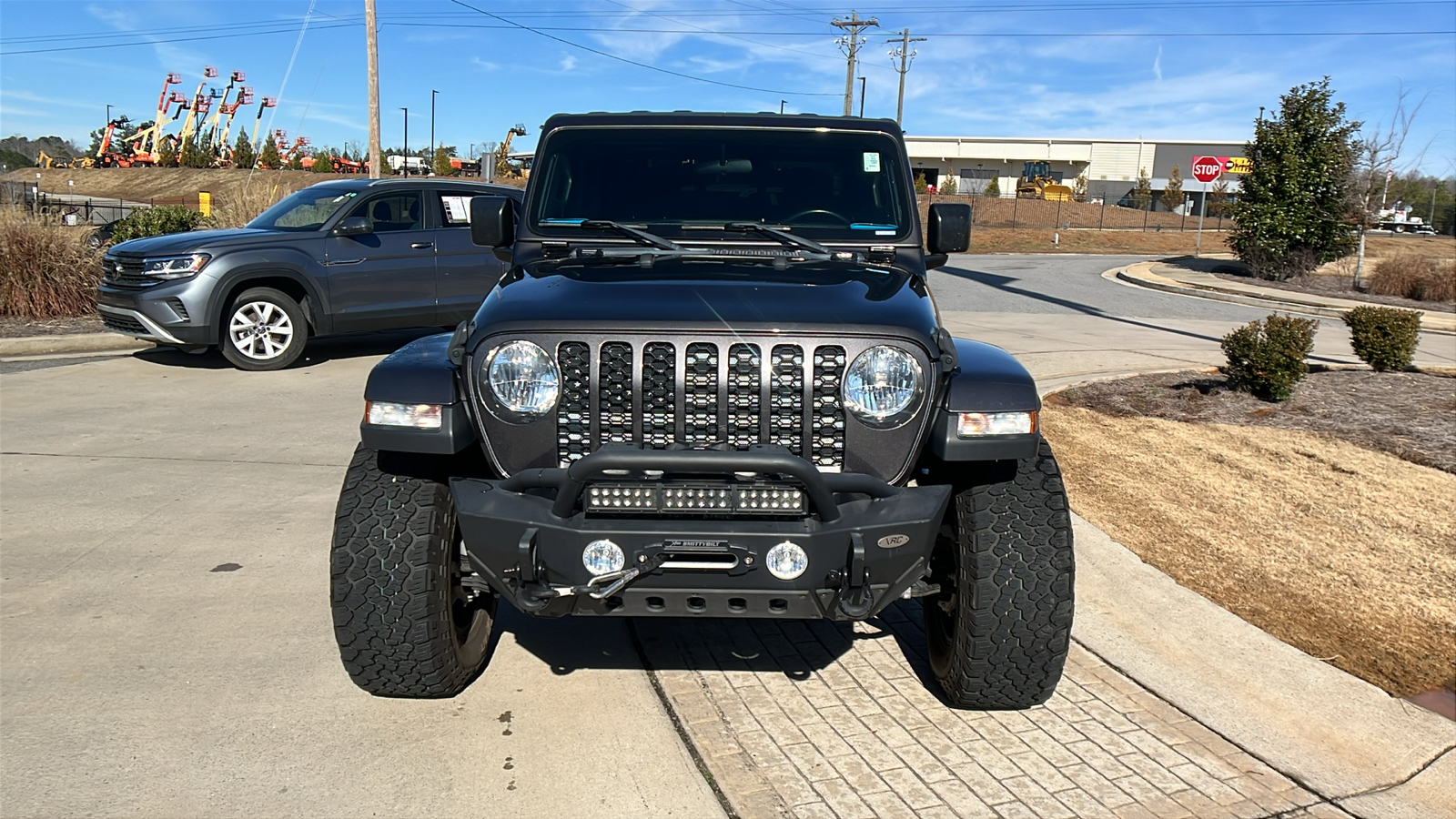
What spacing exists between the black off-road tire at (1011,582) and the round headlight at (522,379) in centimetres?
128

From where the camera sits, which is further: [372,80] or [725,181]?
[372,80]

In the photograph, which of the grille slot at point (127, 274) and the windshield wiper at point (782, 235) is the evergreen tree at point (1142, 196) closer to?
the grille slot at point (127, 274)

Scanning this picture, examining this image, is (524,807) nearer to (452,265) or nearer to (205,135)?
(452,265)

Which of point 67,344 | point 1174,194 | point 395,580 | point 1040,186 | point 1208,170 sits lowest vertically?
point 67,344

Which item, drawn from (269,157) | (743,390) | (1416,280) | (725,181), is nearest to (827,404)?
(743,390)

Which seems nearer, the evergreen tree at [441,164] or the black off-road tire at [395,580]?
the black off-road tire at [395,580]

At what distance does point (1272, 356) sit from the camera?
26.7ft

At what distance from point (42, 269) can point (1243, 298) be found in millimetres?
19643

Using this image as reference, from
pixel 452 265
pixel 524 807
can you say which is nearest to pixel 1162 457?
pixel 524 807

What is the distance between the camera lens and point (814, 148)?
4352mm

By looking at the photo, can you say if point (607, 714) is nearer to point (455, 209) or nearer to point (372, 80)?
point (455, 209)

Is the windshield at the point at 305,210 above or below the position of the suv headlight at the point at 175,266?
above

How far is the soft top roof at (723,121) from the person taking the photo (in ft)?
14.3

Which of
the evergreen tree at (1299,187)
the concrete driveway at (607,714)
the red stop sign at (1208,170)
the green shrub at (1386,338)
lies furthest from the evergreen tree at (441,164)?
the concrete driveway at (607,714)
